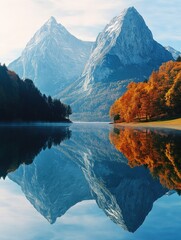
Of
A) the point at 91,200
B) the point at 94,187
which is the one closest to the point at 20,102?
the point at 94,187

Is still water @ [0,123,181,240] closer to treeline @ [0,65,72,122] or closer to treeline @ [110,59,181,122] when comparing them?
treeline @ [110,59,181,122]

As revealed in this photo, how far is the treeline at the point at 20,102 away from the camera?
136 m

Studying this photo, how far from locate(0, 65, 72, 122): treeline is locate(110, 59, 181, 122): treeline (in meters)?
39.0

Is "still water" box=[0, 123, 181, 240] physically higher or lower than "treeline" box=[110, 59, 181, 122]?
lower

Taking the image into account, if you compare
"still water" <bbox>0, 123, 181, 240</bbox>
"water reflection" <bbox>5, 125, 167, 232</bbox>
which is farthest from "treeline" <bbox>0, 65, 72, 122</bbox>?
"still water" <bbox>0, 123, 181, 240</bbox>

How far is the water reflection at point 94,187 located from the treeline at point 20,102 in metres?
110

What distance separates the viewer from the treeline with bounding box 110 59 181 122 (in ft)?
375

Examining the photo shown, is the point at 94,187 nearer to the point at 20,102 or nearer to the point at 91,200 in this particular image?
the point at 91,200

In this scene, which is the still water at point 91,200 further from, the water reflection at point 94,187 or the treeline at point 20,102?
the treeline at point 20,102

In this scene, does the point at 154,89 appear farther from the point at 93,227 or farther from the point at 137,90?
the point at 93,227

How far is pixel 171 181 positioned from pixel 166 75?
112 m

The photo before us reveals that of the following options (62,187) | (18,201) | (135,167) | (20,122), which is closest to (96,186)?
(62,187)

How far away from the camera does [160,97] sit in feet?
397

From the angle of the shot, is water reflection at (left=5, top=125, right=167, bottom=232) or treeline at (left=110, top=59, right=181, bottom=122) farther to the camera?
treeline at (left=110, top=59, right=181, bottom=122)
